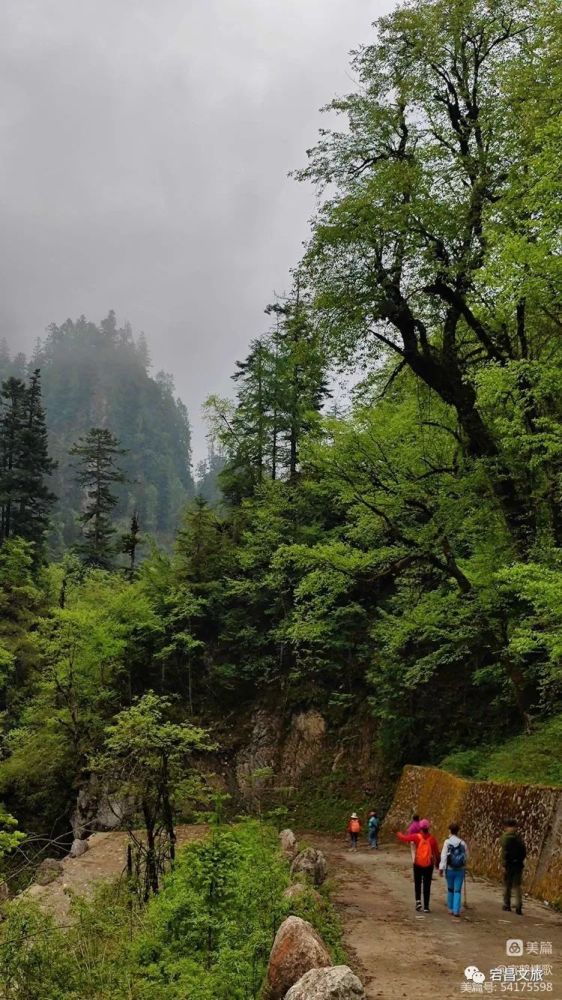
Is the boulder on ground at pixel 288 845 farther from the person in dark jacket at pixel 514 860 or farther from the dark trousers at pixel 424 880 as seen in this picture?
the person in dark jacket at pixel 514 860

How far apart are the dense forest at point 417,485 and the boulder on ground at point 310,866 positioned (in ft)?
8.71

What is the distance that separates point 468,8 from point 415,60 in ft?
5.05

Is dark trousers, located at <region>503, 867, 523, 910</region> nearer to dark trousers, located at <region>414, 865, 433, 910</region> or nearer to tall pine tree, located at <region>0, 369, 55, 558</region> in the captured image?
dark trousers, located at <region>414, 865, 433, 910</region>

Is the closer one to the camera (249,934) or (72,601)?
(249,934)

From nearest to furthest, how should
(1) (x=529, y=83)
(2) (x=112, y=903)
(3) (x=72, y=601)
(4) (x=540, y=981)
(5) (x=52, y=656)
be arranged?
(4) (x=540, y=981) → (2) (x=112, y=903) → (1) (x=529, y=83) → (5) (x=52, y=656) → (3) (x=72, y=601)

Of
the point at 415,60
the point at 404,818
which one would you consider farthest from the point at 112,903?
the point at 415,60

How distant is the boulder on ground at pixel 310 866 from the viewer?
11.7 m

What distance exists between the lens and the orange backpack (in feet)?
32.6

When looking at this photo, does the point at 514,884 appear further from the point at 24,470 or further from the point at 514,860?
the point at 24,470

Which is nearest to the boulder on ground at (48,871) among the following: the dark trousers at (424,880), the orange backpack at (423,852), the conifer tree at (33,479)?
the dark trousers at (424,880)

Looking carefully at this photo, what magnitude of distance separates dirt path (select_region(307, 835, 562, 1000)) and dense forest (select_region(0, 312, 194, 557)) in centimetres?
10861

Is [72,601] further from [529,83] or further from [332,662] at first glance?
[529,83]

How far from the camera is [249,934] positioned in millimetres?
7746

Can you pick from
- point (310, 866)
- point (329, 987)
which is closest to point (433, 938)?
point (310, 866)
